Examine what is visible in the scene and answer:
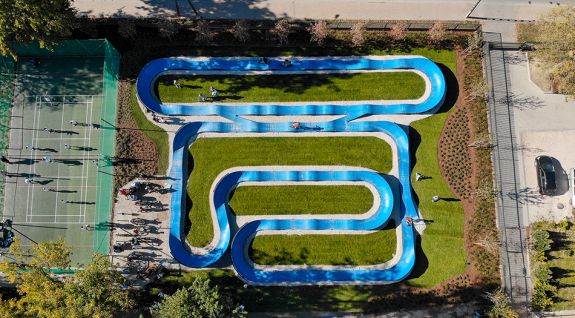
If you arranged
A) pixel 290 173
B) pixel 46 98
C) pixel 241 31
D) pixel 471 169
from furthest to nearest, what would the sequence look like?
pixel 46 98 → pixel 241 31 → pixel 471 169 → pixel 290 173

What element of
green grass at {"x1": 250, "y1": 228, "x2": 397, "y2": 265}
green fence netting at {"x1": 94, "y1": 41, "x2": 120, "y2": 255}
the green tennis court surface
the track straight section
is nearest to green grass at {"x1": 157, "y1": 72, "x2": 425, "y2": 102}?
green fence netting at {"x1": 94, "y1": 41, "x2": 120, "y2": 255}

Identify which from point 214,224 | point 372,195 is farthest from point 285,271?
point 372,195

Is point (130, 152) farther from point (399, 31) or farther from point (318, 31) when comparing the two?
point (399, 31)

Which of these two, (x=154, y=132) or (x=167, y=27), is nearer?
(x=154, y=132)

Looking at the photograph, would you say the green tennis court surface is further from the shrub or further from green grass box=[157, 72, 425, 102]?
green grass box=[157, 72, 425, 102]

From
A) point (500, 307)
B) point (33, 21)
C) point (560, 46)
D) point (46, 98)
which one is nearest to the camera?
point (33, 21)

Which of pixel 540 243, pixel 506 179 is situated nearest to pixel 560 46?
pixel 506 179
